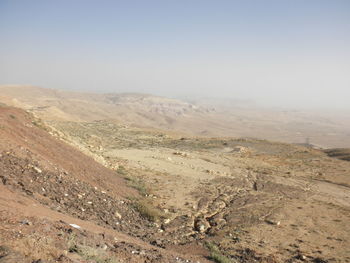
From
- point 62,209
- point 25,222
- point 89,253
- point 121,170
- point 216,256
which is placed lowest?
point 121,170

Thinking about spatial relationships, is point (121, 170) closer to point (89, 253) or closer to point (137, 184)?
point (137, 184)

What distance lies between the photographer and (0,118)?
44.8 feet

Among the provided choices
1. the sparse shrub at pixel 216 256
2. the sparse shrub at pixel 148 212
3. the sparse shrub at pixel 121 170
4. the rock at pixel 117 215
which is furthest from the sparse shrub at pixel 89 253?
the sparse shrub at pixel 121 170

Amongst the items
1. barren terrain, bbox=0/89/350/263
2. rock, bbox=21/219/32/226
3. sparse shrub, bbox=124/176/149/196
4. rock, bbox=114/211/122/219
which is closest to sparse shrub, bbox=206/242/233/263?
barren terrain, bbox=0/89/350/263

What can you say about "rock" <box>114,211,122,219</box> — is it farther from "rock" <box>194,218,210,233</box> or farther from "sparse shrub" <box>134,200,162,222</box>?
"rock" <box>194,218,210,233</box>

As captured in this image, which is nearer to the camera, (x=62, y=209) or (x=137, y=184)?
(x=62, y=209)

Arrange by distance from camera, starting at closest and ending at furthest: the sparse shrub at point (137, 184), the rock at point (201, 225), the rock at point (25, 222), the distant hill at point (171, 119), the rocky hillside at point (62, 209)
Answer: the rocky hillside at point (62, 209)
the rock at point (25, 222)
the rock at point (201, 225)
the sparse shrub at point (137, 184)
the distant hill at point (171, 119)

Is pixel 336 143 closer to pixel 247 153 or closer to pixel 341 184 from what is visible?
pixel 247 153

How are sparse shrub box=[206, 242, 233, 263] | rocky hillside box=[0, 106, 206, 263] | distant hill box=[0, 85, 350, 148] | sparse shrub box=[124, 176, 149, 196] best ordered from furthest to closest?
distant hill box=[0, 85, 350, 148]
sparse shrub box=[124, 176, 149, 196]
sparse shrub box=[206, 242, 233, 263]
rocky hillside box=[0, 106, 206, 263]

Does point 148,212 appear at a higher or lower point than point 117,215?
lower

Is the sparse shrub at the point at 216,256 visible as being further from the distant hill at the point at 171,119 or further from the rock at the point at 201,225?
the distant hill at the point at 171,119

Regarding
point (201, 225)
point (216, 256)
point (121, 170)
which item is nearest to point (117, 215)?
point (201, 225)

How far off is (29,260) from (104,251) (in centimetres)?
178

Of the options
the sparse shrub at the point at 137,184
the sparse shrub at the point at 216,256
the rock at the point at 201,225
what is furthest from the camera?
the sparse shrub at the point at 137,184
